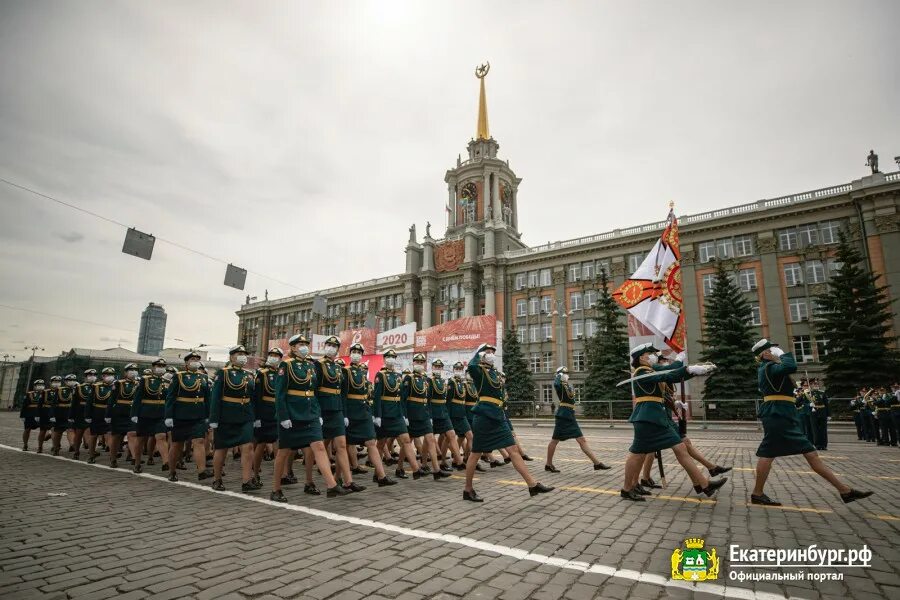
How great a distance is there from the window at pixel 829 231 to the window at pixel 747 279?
568 cm

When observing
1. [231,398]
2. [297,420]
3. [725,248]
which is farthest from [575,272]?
[297,420]

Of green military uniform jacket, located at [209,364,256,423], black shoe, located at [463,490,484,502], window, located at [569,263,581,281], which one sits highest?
window, located at [569,263,581,281]

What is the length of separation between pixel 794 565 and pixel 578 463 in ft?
22.4

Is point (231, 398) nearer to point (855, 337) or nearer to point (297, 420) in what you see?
point (297, 420)

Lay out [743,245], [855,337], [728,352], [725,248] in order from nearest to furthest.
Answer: [855,337], [728,352], [743,245], [725,248]

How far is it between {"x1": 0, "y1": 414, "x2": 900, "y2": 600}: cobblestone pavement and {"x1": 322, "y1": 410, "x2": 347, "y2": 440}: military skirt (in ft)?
3.10

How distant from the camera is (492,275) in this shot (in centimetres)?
5694

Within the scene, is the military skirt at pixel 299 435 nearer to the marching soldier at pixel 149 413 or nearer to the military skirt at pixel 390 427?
the military skirt at pixel 390 427

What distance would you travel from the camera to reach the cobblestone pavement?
344 cm

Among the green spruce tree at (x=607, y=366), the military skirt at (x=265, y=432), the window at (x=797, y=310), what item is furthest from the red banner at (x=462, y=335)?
the window at (x=797, y=310)

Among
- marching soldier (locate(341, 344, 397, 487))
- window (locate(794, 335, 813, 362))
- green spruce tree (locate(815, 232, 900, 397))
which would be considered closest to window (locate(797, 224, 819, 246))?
window (locate(794, 335, 813, 362))

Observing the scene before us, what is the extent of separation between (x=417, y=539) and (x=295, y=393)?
3.18m

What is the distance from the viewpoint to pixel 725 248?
142 ft

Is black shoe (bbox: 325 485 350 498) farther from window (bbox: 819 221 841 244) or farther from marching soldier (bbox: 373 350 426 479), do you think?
window (bbox: 819 221 841 244)
